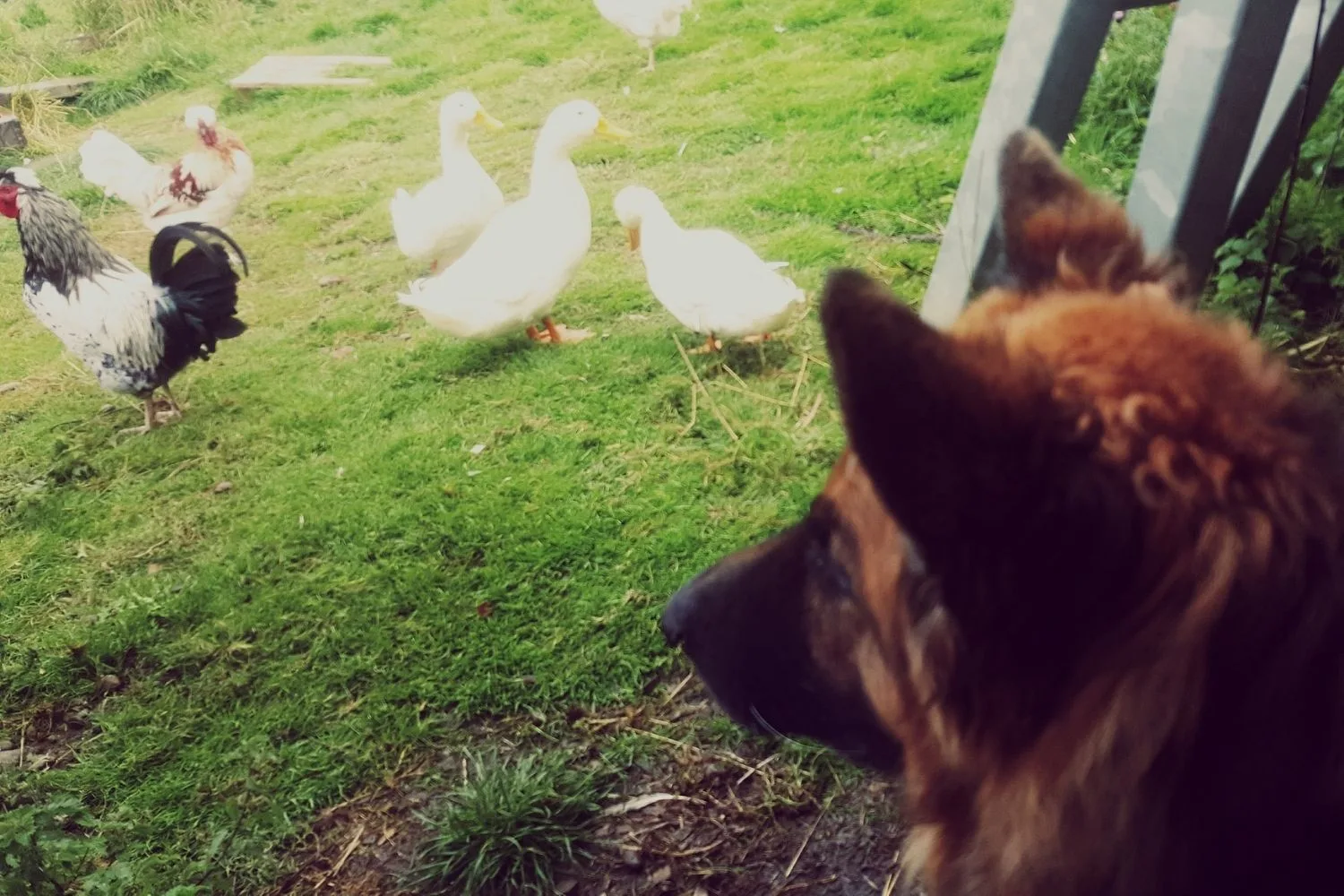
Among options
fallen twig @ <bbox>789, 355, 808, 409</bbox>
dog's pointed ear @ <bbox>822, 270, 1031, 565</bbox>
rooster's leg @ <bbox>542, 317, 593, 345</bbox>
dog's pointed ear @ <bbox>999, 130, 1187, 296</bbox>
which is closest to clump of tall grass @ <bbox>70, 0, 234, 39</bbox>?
rooster's leg @ <bbox>542, 317, 593, 345</bbox>

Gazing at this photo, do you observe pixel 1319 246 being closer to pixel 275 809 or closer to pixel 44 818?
pixel 275 809

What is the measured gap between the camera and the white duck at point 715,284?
3213 millimetres

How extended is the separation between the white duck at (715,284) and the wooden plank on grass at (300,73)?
5.12 metres

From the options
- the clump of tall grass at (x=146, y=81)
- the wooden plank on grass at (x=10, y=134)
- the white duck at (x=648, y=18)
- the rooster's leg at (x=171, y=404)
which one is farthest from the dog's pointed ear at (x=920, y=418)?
the clump of tall grass at (x=146, y=81)

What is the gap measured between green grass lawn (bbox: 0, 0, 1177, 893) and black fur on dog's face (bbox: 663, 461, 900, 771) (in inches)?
30.9

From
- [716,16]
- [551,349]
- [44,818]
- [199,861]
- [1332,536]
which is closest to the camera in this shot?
[1332,536]

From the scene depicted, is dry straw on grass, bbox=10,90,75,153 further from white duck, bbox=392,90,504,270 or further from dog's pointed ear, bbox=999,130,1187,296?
dog's pointed ear, bbox=999,130,1187,296

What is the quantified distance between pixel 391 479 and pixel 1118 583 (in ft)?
8.82

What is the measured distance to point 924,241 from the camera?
3918 mm

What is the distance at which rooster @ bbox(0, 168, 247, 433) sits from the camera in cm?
356

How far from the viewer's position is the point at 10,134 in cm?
743

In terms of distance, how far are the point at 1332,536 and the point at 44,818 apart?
210cm

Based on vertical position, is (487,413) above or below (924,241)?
below

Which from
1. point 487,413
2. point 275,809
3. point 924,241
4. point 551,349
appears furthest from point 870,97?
point 275,809
